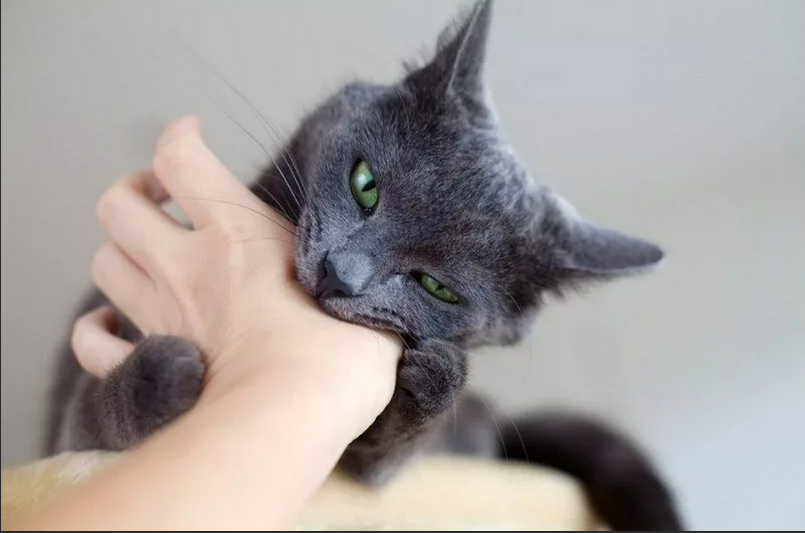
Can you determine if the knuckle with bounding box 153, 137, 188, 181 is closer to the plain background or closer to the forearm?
the plain background

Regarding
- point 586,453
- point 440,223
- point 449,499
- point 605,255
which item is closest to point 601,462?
point 586,453

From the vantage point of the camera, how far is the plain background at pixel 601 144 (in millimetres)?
1062

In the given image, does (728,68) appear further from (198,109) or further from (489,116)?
(198,109)

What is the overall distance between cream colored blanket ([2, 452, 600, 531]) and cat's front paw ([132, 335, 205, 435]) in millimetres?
192

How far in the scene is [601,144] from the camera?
1229 millimetres

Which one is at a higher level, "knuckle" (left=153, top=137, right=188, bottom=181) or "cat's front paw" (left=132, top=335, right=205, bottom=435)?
"knuckle" (left=153, top=137, right=188, bottom=181)

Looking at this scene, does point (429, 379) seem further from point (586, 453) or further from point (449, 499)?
point (586, 453)

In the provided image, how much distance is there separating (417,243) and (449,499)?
49 cm

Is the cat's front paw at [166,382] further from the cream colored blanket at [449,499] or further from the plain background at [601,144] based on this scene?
the plain background at [601,144]

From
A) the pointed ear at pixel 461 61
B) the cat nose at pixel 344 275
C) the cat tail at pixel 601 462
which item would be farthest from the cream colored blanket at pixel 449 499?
the pointed ear at pixel 461 61

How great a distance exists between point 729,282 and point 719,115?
1.07ft

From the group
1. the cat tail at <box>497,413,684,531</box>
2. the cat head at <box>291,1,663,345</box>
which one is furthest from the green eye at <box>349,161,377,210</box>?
the cat tail at <box>497,413,684,531</box>

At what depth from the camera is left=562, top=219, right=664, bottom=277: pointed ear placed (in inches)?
32.5

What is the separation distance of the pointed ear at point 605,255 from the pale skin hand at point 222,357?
272 millimetres
